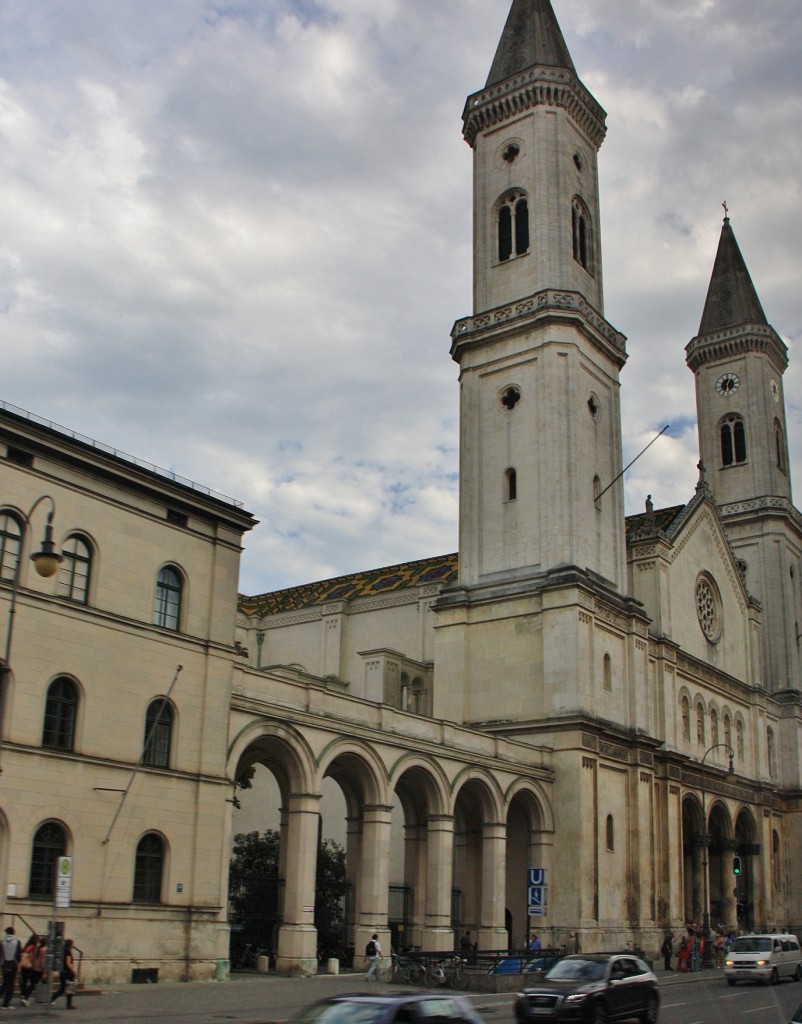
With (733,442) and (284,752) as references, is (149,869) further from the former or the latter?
(733,442)

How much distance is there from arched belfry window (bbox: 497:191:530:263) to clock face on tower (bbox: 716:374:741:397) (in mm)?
28229

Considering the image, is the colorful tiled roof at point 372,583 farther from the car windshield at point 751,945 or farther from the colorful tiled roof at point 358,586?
the car windshield at point 751,945

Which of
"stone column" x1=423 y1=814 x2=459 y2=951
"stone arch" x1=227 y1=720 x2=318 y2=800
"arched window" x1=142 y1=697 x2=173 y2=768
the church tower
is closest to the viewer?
"arched window" x1=142 y1=697 x2=173 y2=768

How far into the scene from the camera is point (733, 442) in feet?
259

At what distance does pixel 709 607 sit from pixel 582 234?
70.1 feet

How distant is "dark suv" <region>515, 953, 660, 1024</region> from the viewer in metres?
22.1

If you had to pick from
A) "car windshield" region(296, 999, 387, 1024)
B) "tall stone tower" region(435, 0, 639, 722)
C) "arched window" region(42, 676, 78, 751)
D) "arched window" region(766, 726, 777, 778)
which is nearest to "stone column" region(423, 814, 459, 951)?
"tall stone tower" region(435, 0, 639, 722)

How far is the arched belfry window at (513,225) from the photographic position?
2255 inches

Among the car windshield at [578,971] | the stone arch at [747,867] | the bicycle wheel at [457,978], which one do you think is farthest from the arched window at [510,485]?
the car windshield at [578,971]

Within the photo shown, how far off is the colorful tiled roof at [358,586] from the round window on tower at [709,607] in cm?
1335

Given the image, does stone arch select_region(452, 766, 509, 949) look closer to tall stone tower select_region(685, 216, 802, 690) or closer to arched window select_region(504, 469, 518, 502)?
arched window select_region(504, 469, 518, 502)

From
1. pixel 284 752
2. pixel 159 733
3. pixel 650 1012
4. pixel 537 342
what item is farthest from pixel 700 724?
pixel 650 1012

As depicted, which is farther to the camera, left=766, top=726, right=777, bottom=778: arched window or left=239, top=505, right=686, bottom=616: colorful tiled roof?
left=766, top=726, right=777, bottom=778: arched window

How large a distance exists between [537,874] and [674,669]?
21.7m
